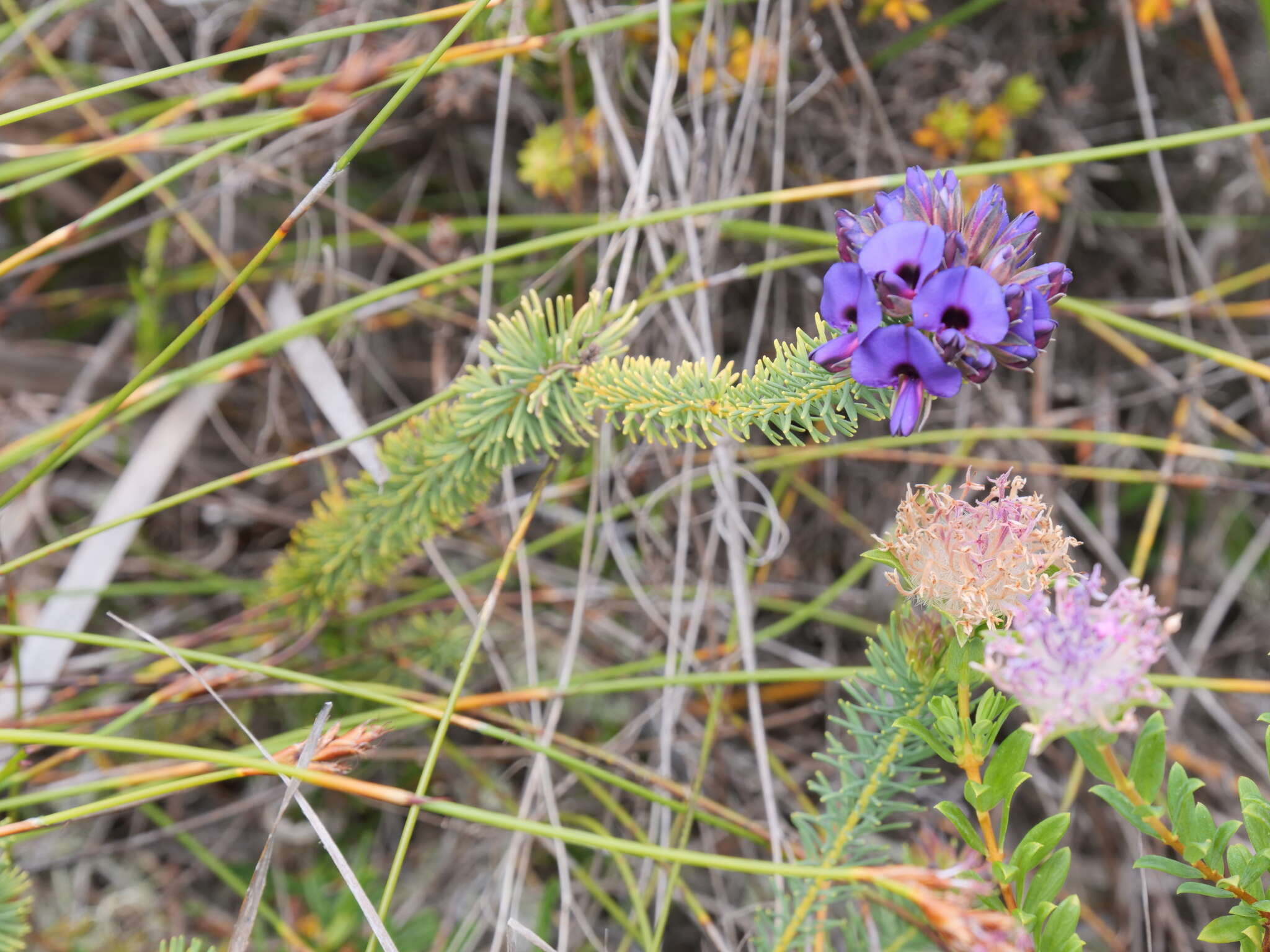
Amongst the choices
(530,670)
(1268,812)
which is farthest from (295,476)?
(1268,812)

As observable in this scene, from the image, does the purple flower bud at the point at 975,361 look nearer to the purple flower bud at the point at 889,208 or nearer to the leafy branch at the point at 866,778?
the purple flower bud at the point at 889,208

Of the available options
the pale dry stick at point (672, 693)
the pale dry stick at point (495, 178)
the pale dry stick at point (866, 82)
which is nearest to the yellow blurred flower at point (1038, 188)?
the pale dry stick at point (866, 82)

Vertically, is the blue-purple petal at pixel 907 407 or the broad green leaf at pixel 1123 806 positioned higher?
the blue-purple petal at pixel 907 407

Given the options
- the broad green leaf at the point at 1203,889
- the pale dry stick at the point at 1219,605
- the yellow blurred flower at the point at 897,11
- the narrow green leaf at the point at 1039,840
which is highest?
the yellow blurred flower at the point at 897,11

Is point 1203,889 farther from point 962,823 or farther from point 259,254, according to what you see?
point 259,254

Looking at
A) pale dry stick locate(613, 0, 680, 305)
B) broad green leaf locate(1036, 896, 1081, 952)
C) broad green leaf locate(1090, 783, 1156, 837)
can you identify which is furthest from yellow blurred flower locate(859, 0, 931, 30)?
broad green leaf locate(1036, 896, 1081, 952)

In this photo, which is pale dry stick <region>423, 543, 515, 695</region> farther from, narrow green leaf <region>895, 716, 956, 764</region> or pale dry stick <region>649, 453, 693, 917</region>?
narrow green leaf <region>895, 716, 956, 764</region>

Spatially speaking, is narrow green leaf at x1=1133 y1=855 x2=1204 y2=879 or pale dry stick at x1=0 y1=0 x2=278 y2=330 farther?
pale dry stick at x1=0 y1=0 x2=278 y2=330

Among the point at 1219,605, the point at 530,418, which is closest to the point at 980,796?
the point at 530,418
